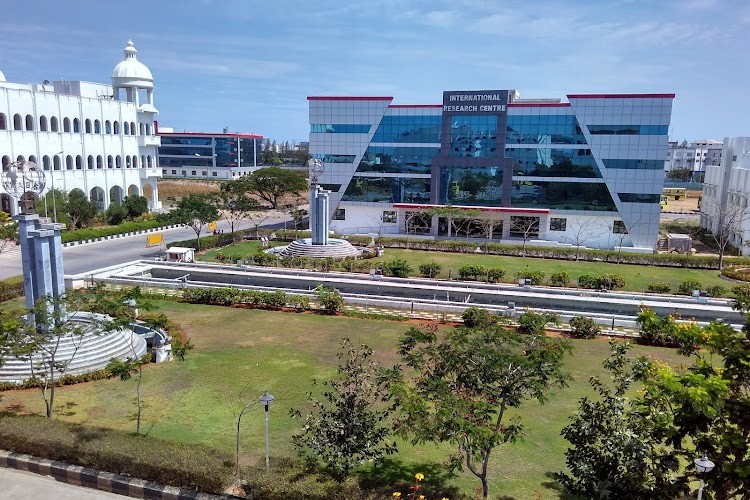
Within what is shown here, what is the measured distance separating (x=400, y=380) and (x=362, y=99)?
126 feet

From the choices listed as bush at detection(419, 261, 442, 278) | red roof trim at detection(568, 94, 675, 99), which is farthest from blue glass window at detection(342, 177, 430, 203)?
bush at detection(419, 261, 442, 278)

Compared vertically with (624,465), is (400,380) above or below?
above

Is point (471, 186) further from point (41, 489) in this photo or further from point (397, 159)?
point (41, 489)

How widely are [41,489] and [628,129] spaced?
41.3 m

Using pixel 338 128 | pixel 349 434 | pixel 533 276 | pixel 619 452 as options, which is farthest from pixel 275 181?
pixel 619 452

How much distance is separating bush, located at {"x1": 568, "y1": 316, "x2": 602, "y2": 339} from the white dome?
159ft

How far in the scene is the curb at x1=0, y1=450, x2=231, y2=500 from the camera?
912cm

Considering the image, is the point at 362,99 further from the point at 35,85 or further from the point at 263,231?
the point at 35,85

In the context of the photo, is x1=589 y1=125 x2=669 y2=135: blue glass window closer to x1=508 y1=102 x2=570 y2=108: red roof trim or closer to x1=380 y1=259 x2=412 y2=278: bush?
x1=508 y1=102 x2=570 y2=108: red roof trim

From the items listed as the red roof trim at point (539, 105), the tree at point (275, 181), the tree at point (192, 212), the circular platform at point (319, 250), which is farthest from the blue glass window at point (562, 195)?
the tree at point (275, 181)

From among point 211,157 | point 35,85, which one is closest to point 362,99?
point 35,85

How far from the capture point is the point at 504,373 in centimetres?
852

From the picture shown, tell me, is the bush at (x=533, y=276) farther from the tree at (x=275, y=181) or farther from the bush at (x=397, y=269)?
the tree at (x=275, y=181)

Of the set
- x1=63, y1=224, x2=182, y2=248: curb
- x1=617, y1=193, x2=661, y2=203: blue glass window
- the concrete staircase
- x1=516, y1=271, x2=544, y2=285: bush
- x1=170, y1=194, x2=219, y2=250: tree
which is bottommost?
the concrete staircase
